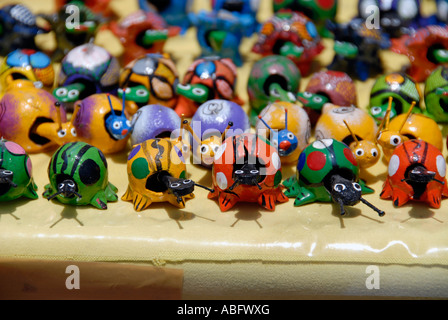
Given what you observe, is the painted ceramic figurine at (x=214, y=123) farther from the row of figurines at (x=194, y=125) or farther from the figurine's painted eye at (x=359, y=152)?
the figurine's painted eye at (x=359, y=152)

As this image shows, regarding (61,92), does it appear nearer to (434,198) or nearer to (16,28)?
(16,28)

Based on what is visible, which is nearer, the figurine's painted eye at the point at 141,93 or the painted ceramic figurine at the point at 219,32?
the figurine's painted eye at the point at 141,93

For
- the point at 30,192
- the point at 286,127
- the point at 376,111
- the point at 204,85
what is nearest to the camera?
the point at 30,192

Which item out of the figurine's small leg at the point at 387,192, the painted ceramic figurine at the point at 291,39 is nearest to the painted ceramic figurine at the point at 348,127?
the figurine's small leg at the point at 387,192

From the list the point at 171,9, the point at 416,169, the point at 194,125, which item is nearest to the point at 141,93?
the point at 194,125

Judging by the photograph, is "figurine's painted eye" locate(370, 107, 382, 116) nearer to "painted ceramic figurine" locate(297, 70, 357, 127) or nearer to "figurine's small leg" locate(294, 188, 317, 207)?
"painted ceramic figurine" locate(297, 70, 357, 127)

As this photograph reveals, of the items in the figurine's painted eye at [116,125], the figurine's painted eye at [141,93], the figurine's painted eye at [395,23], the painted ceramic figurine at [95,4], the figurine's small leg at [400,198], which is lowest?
the figurine's small leg at [400,198]

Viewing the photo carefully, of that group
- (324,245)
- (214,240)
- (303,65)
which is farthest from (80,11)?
(324,245)
